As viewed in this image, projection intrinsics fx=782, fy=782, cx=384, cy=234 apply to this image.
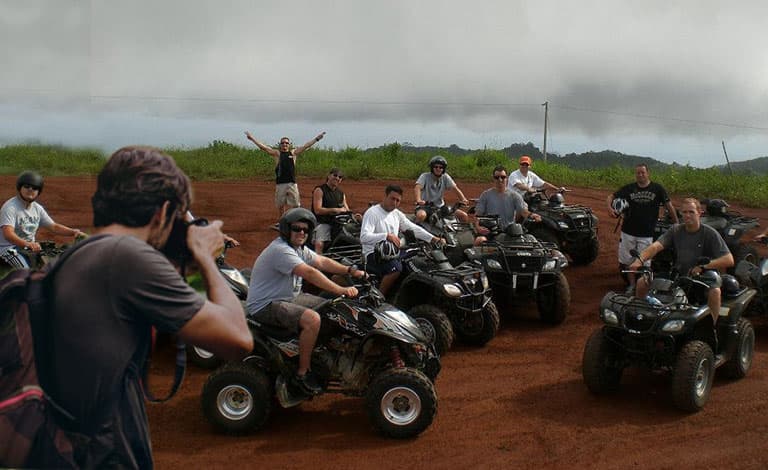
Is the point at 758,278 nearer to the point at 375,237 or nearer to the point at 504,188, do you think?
the point at 504,188

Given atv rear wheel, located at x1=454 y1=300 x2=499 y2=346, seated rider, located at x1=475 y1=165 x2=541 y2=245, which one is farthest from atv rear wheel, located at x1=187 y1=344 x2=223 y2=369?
seated rider, located at x1=475 y1=165 x2=541 y2=245

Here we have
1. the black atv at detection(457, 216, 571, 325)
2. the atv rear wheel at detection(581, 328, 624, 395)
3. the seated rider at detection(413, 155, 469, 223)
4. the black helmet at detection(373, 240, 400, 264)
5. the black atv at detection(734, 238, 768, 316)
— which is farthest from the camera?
the seated rider at detection(413, 155, 469, 223)

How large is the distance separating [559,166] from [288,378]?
2563cm

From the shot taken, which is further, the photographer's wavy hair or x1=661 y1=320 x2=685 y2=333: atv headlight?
x1=661 y1=320 x2=685 y2=333: atv headlight

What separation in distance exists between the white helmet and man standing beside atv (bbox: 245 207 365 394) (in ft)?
19.9

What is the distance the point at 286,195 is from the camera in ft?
47.2

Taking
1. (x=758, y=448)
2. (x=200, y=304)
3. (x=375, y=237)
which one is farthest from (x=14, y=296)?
(x=375, y=237)

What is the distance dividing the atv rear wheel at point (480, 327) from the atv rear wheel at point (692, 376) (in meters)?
2.30

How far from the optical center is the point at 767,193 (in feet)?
70.9

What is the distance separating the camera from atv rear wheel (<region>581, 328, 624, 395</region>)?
23.8ft

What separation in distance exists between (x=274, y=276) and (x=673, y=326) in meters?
3.49

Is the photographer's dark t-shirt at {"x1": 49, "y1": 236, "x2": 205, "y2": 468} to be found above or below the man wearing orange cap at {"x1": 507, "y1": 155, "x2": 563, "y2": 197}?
above

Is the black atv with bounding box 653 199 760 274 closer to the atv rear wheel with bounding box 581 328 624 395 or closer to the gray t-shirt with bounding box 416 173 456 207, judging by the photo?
the gray t-shirt with bounding box 416 173 456 207

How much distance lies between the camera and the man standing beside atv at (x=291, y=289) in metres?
6.17
